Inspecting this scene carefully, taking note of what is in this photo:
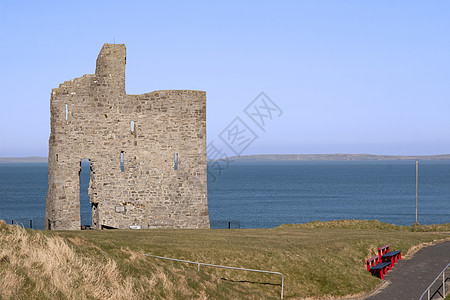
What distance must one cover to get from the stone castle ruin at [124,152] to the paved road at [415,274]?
12.4 m

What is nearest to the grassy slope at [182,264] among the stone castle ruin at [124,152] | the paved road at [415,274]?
the paved road at [415,274]

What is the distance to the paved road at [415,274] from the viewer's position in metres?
21.8

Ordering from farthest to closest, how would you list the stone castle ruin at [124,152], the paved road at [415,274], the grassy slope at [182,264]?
the stone castle ruin at [124,152] < the paved road at [415,274] < the grassy slope at [182,264]

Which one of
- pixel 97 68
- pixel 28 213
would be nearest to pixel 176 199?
pixel 97 68

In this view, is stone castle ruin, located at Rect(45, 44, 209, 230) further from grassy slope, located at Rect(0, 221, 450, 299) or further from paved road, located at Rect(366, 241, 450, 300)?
paved road, located at Rect(366, 241, 450, 300)

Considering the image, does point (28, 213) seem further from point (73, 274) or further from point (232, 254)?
point (73, 274)

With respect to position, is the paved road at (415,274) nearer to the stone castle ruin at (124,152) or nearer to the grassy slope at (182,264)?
the grassy slope at (182,264)

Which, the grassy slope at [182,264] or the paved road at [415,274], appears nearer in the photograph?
the grassy slope at [182,264]

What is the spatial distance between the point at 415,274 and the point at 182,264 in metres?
10.4

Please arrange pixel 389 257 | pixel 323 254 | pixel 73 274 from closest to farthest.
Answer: pixel 73 274, pixel 323 254, pixel 389 257

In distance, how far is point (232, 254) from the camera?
23.3 m

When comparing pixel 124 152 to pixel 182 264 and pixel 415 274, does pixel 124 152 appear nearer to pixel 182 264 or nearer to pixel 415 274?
pixel 182 264

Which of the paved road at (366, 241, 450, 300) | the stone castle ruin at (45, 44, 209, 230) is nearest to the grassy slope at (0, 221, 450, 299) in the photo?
the paved road at (366, 241, 450, 300)

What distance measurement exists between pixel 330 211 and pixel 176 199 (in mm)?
63708
